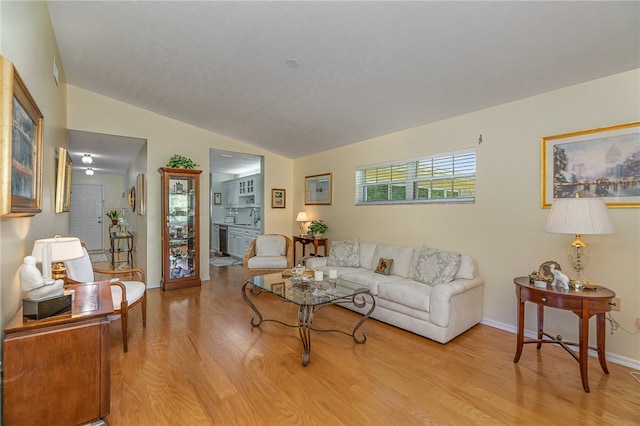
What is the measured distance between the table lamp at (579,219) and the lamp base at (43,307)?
346cm

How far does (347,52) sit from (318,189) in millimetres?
3277

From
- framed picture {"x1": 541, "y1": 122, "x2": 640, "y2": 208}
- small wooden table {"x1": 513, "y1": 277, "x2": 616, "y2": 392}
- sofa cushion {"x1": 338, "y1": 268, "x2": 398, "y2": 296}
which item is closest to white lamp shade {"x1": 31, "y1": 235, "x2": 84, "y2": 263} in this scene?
sofa cushion {"x1": 338, "y1": 268, "x2": 398, "y2": 296}

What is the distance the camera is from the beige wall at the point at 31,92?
61.1 inches

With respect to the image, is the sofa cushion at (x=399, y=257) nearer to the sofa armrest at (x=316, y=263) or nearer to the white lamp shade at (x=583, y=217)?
the sofa armrest at (x=316, y=263)

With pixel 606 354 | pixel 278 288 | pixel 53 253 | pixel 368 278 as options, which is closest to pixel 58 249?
pixel 53 253

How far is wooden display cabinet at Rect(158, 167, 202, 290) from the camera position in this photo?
466cm

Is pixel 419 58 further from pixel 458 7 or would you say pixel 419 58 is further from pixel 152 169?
pixel 152 169

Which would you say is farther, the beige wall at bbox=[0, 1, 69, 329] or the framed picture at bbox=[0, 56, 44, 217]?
the beige wall at bbox=[0, 1, 69, 329]

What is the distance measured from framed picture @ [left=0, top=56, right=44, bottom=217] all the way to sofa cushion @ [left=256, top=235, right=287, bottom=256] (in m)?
3.36

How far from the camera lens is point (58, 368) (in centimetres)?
153

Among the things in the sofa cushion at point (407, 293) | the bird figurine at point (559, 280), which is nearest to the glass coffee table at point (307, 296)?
the sofa cushion at point (407, 293)

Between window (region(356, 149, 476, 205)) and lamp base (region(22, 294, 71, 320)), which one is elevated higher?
window (region(356, 149, 476, 205))

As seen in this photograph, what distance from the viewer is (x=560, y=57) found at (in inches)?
91.7

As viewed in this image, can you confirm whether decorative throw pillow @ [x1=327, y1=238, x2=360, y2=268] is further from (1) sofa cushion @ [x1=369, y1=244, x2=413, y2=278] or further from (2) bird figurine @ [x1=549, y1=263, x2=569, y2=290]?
(2) bird figurine @ [x1=549, y1=263, x2=569, y2=290]
